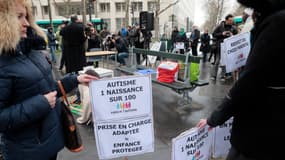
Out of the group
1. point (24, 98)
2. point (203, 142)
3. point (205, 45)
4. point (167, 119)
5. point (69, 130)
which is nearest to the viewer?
point (24, 98)

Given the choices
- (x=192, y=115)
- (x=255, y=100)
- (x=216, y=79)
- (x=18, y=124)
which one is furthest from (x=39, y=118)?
(x=216, y=79)

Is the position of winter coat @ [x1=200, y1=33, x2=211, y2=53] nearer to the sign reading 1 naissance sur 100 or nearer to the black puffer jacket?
the sign reading 1 naissance sur 100

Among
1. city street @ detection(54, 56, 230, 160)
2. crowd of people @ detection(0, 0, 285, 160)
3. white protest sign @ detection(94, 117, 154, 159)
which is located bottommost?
city street @ detection(54, 56, 230, 160)

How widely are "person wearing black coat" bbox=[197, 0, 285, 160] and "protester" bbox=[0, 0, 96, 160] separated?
1155 millimetres

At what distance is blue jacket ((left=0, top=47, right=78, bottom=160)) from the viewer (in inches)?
60.4

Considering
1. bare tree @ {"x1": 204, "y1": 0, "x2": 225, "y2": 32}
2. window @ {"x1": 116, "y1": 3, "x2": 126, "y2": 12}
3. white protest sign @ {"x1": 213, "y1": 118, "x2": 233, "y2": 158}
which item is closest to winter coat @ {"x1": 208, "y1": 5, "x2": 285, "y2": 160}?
white protest sign @ {"x1": 213, "y1": 118, "x2": 233, "y2": 158}

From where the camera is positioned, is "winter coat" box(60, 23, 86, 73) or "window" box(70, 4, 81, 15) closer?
"winter coat" box(60, 23, 86, 73)

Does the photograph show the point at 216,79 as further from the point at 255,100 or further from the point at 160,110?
the point at 255,100

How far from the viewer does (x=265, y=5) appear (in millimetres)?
1291

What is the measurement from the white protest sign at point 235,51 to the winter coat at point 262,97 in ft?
4.98

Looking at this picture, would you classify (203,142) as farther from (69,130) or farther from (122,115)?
(69,130)

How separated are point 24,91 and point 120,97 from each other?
898 millimetres

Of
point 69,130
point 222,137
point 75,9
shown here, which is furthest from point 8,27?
point 75,9

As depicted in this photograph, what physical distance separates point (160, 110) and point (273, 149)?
404cm
